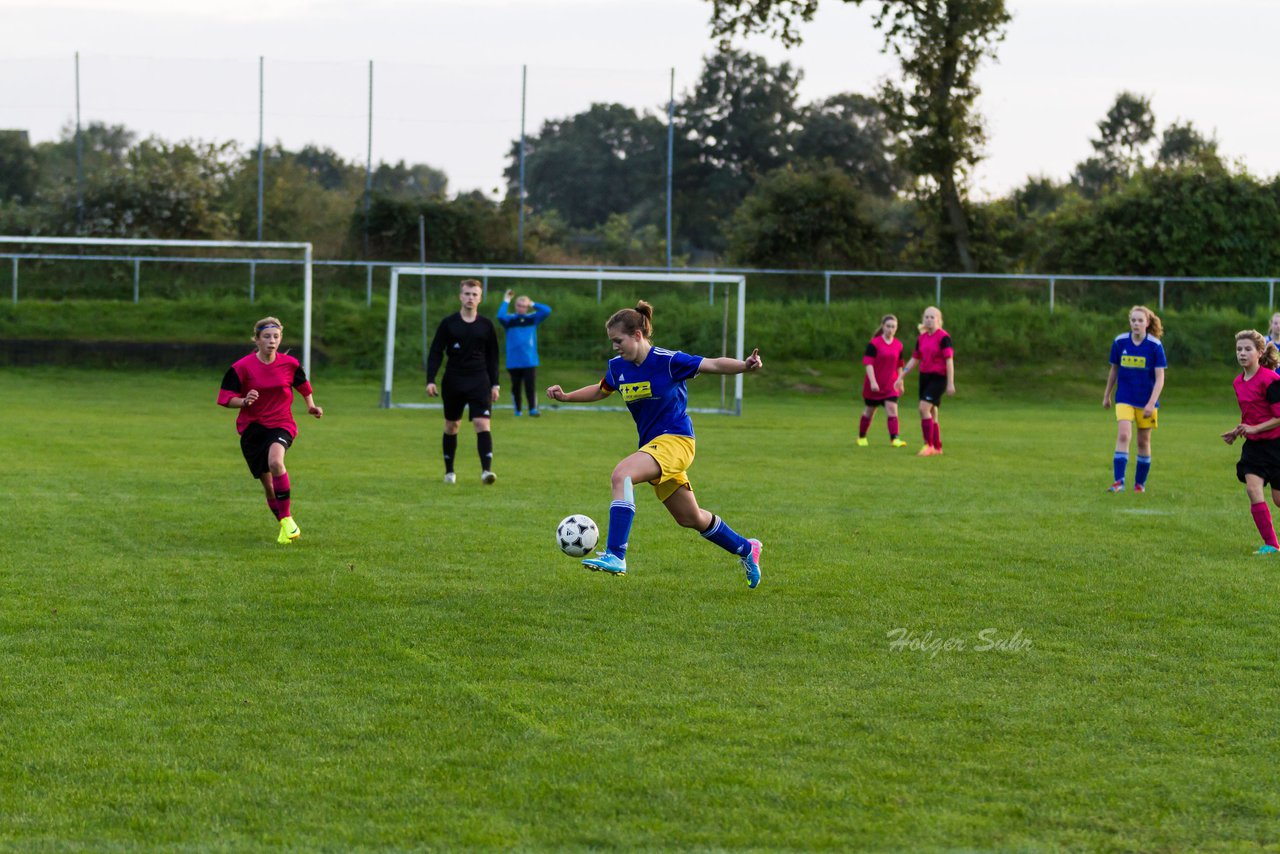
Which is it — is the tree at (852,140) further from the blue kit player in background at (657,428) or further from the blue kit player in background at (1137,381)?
the blue kit player in background at (657,428)

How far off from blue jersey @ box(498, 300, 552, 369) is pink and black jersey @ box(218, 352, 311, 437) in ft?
39.1

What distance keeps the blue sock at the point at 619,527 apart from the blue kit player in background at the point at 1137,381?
269 inches

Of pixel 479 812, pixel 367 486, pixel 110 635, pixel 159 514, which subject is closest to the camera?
pixel 479 812

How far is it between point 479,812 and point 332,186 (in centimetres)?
4074

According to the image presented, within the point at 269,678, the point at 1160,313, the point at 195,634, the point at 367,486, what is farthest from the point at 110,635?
the point at 1160,313

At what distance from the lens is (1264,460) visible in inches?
388

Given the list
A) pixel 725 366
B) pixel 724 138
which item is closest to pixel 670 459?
pixel 725 366

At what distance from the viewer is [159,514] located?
11.1m

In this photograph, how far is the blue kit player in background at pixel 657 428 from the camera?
7.89 m

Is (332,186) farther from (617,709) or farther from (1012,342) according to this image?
(617,709)

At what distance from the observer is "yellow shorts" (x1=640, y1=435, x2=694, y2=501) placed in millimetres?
8047

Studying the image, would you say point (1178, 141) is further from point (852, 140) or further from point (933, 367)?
point (933, 367)

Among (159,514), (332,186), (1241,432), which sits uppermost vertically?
(332,186)

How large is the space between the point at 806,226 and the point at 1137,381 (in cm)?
2425
